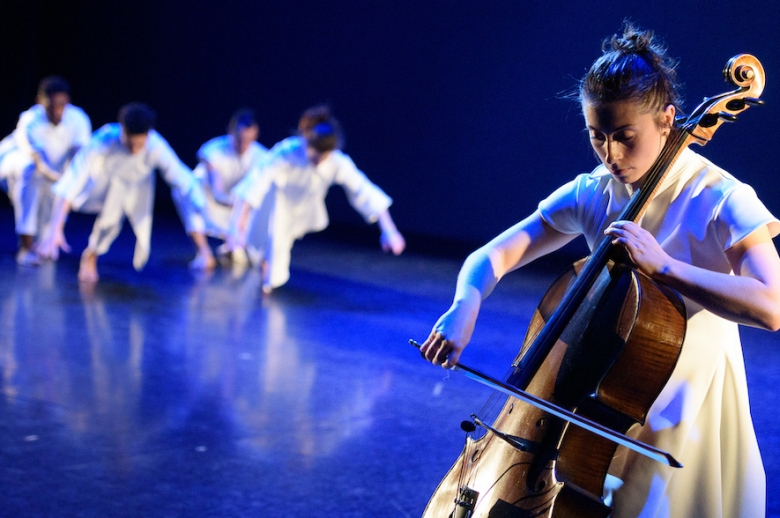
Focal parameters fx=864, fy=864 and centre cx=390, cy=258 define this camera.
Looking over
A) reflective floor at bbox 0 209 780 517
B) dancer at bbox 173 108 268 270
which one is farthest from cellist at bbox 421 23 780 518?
dancer at bbox 173 108 268 270

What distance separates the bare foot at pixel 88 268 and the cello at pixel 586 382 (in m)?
4.60

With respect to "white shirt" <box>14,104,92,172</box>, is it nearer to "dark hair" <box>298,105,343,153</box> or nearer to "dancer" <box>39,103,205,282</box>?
"dancer" <box>39,103,205,282</box>

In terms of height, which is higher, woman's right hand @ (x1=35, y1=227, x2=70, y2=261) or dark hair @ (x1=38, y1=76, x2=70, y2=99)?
dark hair @ (x1=38, y1=76, x2=70, y2=99)

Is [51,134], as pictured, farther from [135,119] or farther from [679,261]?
[679,261]

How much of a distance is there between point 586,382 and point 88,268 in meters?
4.85

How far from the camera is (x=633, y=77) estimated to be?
1265mm

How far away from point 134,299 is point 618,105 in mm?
4124

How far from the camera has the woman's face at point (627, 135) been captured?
1257mm

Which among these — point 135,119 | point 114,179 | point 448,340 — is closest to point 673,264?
point 448,340

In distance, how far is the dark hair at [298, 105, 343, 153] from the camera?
540cm

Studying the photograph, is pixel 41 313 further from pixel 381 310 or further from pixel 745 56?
pixel 745 56

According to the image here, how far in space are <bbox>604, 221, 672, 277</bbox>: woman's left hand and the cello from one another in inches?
1.3

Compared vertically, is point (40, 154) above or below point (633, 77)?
below

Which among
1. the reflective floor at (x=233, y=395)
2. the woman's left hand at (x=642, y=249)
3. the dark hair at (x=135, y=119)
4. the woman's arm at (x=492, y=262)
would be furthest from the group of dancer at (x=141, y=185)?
the woman's left hand at (x=642, y=249)
